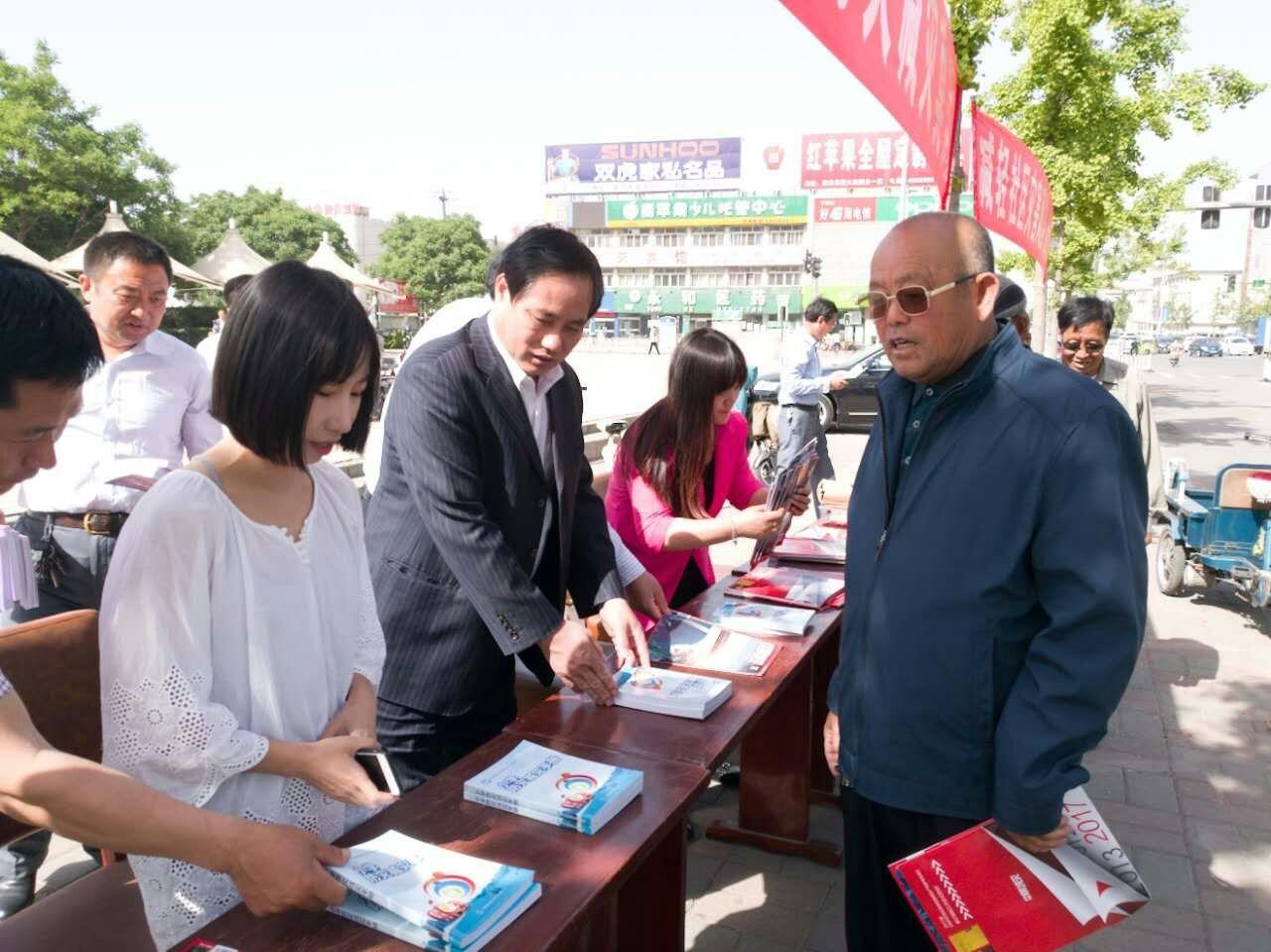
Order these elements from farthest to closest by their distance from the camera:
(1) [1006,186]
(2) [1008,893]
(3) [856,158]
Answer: (3) [856,158], (1) [1006,186], (2) [1008,893]

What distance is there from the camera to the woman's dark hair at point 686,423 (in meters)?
2.84

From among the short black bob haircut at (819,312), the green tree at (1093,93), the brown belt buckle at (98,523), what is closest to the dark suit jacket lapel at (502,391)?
the brown belt buckle at (98,523)

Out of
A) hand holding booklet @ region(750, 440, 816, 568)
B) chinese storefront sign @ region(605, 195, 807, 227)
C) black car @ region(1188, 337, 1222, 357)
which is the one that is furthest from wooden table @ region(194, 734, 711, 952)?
chinese storefront sign @ region(605, 195, 807, 227)

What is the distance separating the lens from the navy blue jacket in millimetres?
1424

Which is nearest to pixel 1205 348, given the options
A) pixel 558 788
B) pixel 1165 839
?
pixel 1165 839

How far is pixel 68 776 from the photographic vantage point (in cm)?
100

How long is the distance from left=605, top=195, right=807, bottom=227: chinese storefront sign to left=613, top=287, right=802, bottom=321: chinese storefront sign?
4.30m

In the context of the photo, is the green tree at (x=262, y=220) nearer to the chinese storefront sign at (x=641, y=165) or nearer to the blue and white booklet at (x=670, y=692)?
the chinese storefront sign at (x=641, y=165)

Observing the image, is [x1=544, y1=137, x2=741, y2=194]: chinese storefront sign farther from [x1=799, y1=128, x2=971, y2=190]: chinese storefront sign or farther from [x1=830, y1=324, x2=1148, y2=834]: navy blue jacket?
[x1=830, y1=324, x2=1148, y2=834]: navy blue jacket

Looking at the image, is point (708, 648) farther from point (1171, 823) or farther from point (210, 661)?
point (1171, 823)

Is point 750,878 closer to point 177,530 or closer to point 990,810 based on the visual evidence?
point 990,810

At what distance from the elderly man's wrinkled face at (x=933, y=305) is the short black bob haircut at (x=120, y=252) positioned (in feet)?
7.80

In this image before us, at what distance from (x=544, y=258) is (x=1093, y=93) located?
36.9 ft

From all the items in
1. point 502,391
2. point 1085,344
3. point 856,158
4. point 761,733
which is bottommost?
point 761,733
